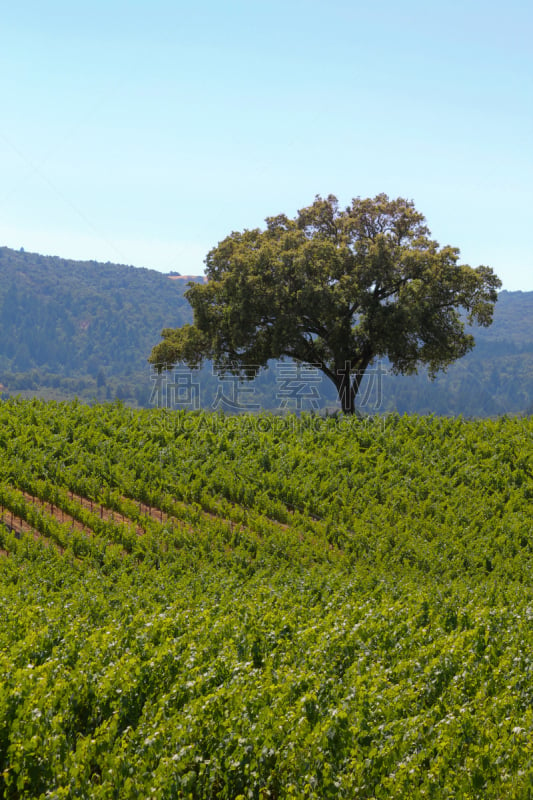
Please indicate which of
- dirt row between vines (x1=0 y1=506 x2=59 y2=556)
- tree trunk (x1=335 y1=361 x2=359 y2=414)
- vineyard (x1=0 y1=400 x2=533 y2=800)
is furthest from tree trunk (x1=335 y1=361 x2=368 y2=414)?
dirt row between vines (x1=0 y1=506 x2=59 y2=556)

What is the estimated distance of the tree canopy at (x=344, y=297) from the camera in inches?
1069

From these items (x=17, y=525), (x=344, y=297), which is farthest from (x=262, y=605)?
(x=344, y=297)

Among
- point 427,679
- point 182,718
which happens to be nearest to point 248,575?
point 427,679

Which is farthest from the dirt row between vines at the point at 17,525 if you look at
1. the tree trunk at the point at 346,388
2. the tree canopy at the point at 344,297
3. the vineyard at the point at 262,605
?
the tree trunk at the point at 346,388

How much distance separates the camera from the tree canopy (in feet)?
89.0

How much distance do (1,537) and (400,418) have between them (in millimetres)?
12434

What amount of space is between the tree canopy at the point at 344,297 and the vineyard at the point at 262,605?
27.9 feet

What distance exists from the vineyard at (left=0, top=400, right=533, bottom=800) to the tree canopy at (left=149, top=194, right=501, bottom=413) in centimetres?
851

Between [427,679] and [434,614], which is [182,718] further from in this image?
[434,614]

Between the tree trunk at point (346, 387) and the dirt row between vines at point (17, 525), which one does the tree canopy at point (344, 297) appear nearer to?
the tree trunk at point (346, 387)

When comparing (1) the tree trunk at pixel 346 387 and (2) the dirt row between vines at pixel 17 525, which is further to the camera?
(1) the tree trunk at pixel 346 387

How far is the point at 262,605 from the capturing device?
28.0 feet

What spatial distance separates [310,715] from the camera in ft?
17.8

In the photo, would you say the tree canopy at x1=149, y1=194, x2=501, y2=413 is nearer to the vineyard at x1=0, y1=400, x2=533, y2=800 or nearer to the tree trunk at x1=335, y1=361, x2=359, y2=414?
the tree trunk at x1=335, y1=361, x2=359, y2=414
